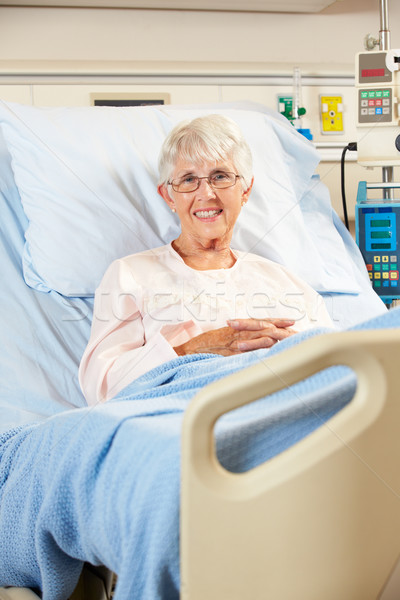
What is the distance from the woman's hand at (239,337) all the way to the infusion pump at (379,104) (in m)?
1.06

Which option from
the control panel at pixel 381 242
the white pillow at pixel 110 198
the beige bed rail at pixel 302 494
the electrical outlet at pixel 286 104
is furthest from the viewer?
the electrical outlet at pixel 286 104

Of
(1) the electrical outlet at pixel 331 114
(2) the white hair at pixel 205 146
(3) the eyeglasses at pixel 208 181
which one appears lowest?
(3) the eyeglasses at pixel 208 181

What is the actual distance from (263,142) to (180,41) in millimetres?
641

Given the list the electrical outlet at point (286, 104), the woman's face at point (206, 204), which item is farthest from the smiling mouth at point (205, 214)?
the electrical outlet at point (286, 104)

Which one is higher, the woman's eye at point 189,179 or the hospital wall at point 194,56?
A: the hospital wall at point 194,56

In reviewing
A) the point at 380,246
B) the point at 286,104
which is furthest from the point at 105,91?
the point at 380,246

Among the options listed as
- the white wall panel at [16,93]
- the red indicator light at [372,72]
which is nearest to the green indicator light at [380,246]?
the red indicator light at [372,72]

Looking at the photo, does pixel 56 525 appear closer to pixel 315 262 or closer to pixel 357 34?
pixel 315 262

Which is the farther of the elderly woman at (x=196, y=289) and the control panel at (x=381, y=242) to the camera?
the control panel at (x=381, y=242)

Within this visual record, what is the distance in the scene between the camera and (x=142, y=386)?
123 cm

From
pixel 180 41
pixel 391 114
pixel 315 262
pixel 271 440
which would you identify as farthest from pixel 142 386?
pixel 180 41

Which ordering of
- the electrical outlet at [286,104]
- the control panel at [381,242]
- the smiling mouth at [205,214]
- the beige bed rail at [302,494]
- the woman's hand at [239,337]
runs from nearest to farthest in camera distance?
1. the beige bed rail at [302,494]
2. the woman's hand at [239,337]
3. the smiling mouth at [205,214]
4. the control panel at [381,242]
5. the electrical outlet at [286,104]

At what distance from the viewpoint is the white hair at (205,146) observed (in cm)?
163

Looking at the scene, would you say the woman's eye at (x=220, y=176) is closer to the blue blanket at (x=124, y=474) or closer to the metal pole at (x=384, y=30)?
the blue blanket at (x=124, y=474)
